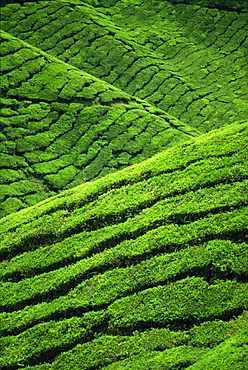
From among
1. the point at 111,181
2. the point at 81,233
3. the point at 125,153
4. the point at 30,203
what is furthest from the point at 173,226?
the point at 125,153

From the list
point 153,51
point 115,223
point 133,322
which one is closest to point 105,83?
point 153,51

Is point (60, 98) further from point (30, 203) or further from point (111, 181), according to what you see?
point (111, 181)

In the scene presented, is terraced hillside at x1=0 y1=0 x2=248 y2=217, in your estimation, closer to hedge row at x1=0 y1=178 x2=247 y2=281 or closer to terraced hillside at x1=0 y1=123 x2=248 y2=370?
hedge row at x1=0 y1=178 x2=247 y2=281

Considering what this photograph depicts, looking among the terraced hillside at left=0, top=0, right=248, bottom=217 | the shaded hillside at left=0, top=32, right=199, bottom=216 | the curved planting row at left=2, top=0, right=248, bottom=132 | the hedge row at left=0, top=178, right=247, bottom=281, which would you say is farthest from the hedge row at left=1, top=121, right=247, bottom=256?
the curved planting row at left=2, top=0, right=248, bottom=132

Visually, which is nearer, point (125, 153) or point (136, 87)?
point (125, 153)

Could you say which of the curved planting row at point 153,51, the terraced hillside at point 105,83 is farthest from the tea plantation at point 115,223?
the curved planting row at point 153,51

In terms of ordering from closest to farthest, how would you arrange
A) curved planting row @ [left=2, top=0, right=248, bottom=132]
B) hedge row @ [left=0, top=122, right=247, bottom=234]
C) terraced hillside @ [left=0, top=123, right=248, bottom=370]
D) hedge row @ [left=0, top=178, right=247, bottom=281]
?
terraced hillside @ [left=0, top=123, right=248, bottom=370]
hedge row @ [left=0, top=178, right=247, bottom=281]
hedge row @ [left=0, top=122, right=247, bottom=234]
curved planting row @ [left=2, top=0, right=248, bottom=132]

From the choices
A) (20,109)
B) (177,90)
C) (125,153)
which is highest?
(177,90)
